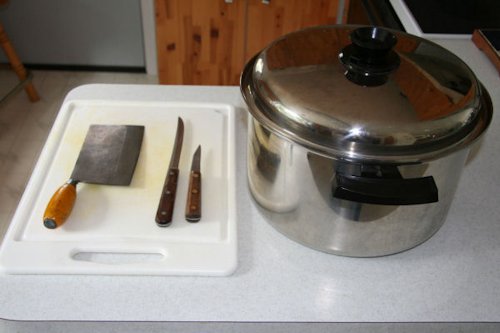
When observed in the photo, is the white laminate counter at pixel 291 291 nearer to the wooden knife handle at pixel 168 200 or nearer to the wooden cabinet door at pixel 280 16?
the wooden knife handle at pixel 168 200

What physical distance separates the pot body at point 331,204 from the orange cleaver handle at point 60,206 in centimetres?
25

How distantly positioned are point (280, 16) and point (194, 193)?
4.75 ft

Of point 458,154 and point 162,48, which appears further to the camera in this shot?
point 162,48

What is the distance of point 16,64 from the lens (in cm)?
220

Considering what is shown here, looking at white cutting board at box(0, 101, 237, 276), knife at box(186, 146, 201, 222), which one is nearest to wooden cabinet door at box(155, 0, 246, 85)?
white cutting board at box(0, 101, 237, 276)

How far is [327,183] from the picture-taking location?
571 mm

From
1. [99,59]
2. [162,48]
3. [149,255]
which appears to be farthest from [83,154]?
[99,59]

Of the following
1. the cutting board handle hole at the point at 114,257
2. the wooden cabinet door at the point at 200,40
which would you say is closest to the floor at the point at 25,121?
the wooden cabinet door at the point at 200,40

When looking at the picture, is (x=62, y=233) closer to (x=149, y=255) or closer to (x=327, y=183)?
(x=149, y=255)

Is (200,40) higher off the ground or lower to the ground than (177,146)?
lower

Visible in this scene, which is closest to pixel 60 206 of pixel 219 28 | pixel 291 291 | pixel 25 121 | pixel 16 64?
pixel 291 291

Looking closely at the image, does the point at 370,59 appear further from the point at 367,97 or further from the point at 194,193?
the point at 194,193

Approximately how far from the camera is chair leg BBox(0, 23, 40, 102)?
2.13 metres

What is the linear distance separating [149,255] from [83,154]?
21cm
